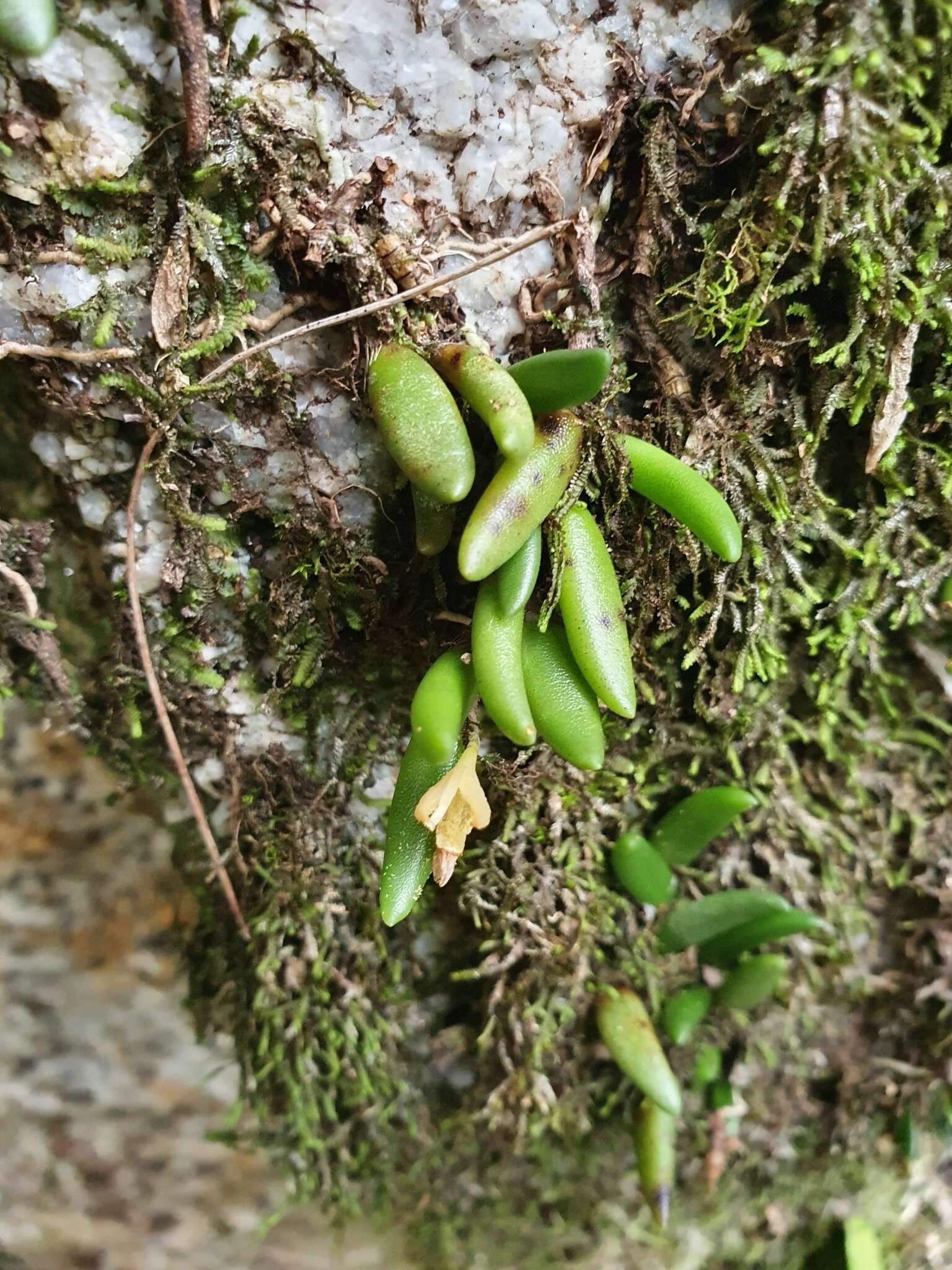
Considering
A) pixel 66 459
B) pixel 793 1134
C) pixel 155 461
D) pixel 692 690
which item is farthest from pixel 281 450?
pixel 793 1134

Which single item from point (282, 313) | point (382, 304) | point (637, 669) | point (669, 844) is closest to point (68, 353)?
point (282, 313)

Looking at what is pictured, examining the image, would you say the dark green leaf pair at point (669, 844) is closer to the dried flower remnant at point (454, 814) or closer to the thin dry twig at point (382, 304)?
the dried flower remnant at point (454, 814)

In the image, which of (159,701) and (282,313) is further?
(159,701)

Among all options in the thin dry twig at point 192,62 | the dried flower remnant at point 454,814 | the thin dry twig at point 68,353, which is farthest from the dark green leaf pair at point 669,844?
the thin dry twig at point 192,62

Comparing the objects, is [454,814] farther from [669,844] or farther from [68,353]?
[68,353]

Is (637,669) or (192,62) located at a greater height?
(192,62)

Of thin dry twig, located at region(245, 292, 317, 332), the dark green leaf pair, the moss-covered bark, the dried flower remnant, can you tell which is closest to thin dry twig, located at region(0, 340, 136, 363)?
the moss-covered bark
